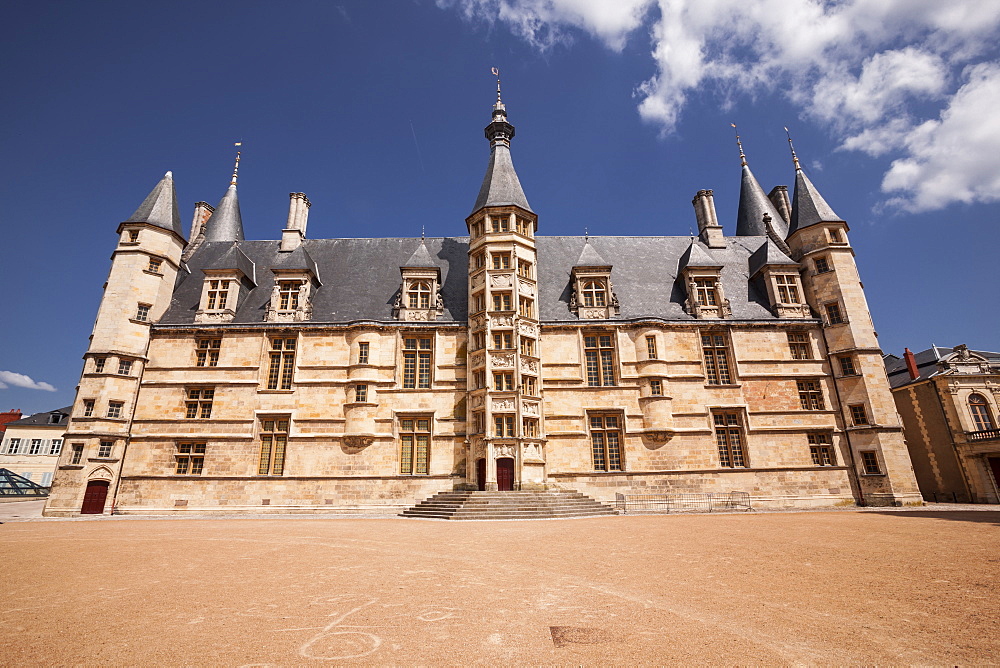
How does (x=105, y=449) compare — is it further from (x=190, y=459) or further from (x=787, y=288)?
(x=787, y=288)

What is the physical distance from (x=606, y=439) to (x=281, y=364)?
1646 centimetres

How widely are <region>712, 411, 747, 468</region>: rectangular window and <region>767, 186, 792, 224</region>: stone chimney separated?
17.3 meters

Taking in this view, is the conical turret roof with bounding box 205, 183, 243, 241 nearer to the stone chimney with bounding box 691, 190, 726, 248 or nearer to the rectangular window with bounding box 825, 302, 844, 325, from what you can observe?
the stone chimney with bounding box 691, 190, 726, 248

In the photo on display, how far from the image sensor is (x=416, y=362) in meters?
22.7

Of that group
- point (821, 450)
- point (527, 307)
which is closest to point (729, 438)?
point (821, 450)

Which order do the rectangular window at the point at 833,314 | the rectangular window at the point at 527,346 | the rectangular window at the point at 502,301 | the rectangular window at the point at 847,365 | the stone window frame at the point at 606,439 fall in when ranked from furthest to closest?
the rectangular window at the point at 833,314
the rectangular window at the point at 502,301
the rectangular window at the point at 847,365
the rectangular window at the point at 527,346
the stone window frame at the point at 606,439

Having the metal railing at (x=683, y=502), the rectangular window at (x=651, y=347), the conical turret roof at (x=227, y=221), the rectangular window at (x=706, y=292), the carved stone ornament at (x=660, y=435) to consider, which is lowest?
the metal railing at (x=683, y=502)

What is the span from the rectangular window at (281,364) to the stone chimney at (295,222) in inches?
301

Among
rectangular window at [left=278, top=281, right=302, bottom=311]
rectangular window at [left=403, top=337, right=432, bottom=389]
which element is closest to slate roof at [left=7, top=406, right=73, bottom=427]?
rectangular window at [left=278, top=281, right=302, bottom=311]

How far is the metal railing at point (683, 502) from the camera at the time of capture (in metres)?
20.0

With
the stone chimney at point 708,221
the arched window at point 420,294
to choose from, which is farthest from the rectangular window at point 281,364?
the stone chimney at point 708,221

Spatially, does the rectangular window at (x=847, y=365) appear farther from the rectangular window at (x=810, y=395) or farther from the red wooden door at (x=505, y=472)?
the red wooden door at (x=505, y=472)

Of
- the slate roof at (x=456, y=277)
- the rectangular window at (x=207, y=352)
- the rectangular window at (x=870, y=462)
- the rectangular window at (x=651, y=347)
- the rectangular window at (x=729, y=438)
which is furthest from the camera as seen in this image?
the slate roof at (x=456, y=277)

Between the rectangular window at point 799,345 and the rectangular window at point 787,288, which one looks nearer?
the rectangular window at point 799,345
